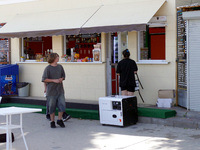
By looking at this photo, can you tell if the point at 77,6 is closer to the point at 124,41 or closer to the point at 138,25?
the point at 124,41

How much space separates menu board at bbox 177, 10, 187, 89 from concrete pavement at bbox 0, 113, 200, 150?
5.43 ft

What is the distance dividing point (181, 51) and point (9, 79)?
5870 mm

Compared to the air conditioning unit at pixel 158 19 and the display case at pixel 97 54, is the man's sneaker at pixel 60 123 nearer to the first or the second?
the display case at pixel 97 54

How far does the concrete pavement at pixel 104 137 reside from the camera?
24.4ft

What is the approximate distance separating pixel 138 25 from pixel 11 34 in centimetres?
465

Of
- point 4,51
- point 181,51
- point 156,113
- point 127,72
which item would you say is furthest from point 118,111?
point 4,51

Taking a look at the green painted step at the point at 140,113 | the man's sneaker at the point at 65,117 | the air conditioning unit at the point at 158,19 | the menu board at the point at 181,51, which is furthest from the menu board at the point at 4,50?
the menu board at the point at 181,51

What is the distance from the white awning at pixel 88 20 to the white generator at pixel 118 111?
191 centimetres

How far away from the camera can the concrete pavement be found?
743 cm

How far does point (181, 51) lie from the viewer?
1035 centimetres

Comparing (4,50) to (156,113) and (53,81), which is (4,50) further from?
(156,113)

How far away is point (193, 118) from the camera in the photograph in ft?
30.6

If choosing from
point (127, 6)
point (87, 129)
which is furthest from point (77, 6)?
point (87, 129)

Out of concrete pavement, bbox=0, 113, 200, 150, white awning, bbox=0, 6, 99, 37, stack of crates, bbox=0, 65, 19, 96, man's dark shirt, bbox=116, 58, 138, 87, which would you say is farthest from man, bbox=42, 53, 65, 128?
stack of crates, bbox=0, 65, 19, 96
